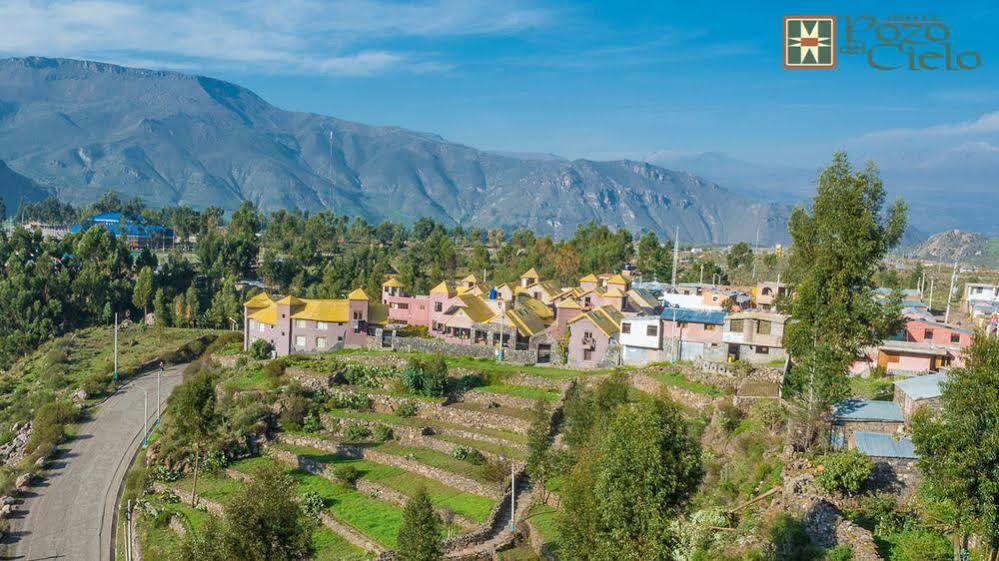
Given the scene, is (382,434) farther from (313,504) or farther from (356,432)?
(313,504)

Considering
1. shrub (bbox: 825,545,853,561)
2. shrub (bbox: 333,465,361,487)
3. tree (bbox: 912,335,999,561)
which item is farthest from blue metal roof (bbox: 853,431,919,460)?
shrub (bbox: 333,465,361,487)

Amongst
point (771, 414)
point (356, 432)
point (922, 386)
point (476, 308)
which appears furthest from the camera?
point (476, 308)

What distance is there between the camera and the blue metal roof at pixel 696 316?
43.6 meters

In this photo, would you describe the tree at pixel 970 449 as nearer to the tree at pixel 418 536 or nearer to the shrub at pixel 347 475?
the tree at pixel 418 536

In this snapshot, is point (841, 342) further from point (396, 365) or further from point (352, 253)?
point (352, 253)

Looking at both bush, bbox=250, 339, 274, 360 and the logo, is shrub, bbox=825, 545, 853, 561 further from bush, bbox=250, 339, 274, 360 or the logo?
bush, bbox=250, 339, 274, 360

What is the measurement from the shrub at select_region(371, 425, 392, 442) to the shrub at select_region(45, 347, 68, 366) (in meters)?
33.1

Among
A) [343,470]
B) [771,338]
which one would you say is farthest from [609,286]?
[343,470]

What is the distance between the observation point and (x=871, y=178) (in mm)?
28734

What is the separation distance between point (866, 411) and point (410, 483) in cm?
1851

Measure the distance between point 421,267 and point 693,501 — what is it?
235 ft

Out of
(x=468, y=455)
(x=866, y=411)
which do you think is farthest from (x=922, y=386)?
(x=468, y=455)

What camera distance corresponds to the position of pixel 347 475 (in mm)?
35000

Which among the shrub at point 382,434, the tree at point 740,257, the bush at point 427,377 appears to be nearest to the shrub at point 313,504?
the shrub at point 382,434
